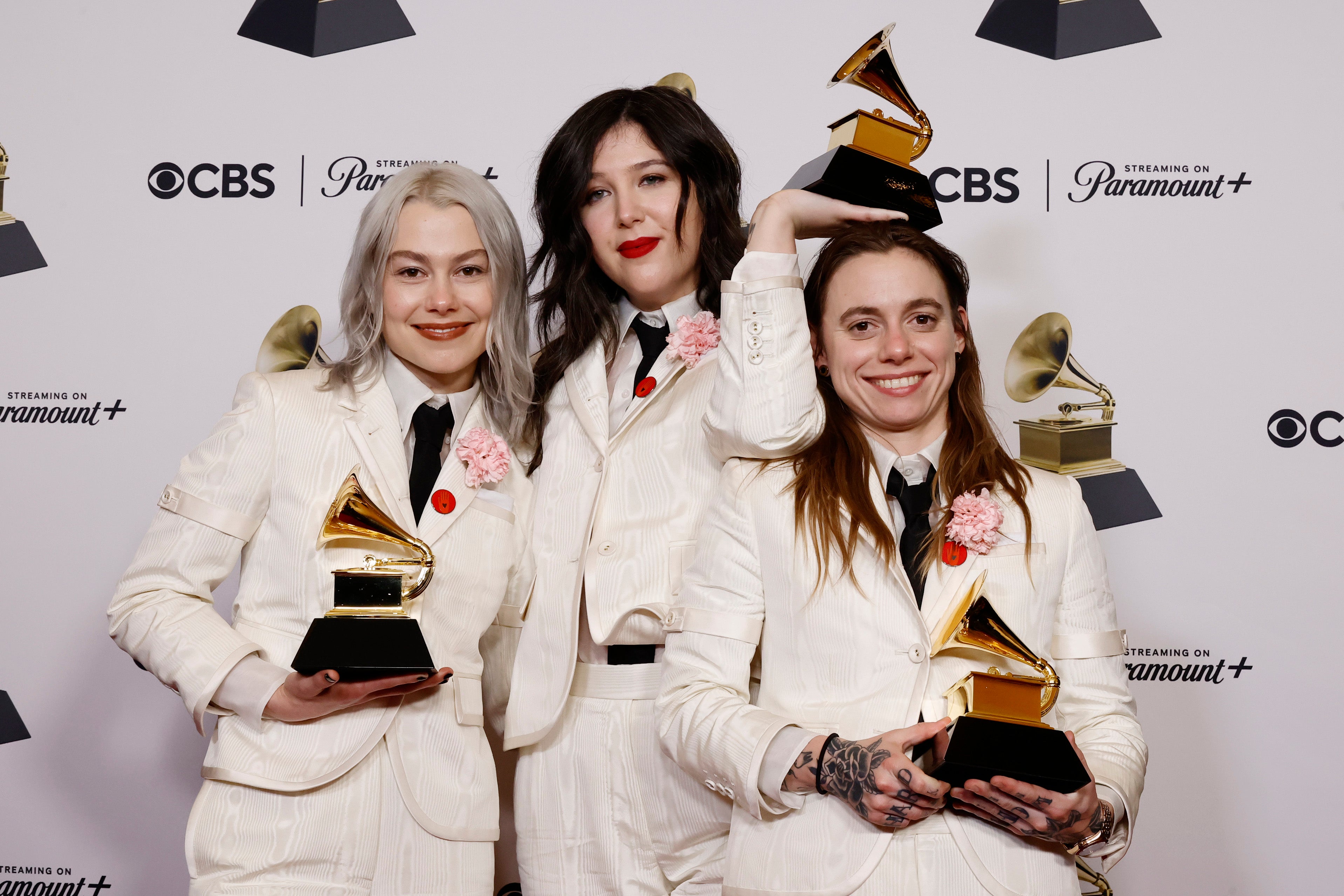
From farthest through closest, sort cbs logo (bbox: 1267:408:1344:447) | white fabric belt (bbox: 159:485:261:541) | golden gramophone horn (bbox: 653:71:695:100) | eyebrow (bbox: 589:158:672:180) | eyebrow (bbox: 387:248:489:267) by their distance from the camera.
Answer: golden gramophone horn (bbox: 653:71:695:100) → cbs logo (bbox: 1267:408:1344:447) → eyebrow (bbox: 589:158:672:180) → eyebrow (bbox: 387:248:489:267) → white fabric belt (bbox: 159:485:261:541)

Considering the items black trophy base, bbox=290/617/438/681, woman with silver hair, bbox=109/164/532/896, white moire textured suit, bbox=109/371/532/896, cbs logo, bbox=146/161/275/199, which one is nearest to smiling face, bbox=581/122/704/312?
woman with silver hair, bbox=109/164/532/896

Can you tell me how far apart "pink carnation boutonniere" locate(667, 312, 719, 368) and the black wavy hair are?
124 millimetres

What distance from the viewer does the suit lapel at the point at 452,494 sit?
7.16 ft

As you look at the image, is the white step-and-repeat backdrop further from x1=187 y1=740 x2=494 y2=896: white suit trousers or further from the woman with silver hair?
x1=187 y1=740 x2=494 y2=896: white suit trousers

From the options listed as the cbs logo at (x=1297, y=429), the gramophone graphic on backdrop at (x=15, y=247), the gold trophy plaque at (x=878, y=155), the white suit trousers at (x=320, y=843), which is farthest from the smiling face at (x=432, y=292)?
the cbs logo at (x=1297, y=429)

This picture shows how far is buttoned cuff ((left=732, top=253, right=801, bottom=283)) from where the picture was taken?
211 cm

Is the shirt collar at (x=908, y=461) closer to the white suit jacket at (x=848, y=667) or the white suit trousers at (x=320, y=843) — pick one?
the white suit jacket at (x=848, y=667)

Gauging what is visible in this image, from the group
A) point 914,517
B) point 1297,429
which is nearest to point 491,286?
point 914,517

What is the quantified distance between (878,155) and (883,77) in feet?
0.51

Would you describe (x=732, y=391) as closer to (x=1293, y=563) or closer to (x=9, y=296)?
(x=1293, y=563)

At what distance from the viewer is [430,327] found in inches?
91.4

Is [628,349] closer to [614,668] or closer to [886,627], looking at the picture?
[614,668]

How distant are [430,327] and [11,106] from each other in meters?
2.05

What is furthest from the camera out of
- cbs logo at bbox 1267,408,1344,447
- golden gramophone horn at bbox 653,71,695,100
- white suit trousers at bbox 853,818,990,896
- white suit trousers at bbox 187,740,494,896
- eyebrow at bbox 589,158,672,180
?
golden gramophone horn at bbox 653,71,695,100
